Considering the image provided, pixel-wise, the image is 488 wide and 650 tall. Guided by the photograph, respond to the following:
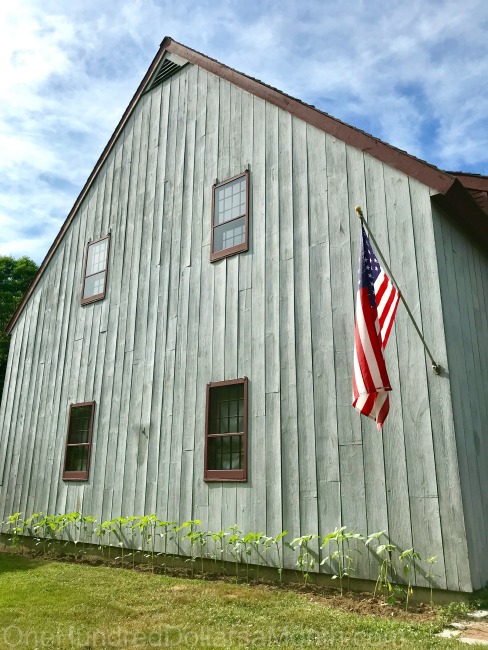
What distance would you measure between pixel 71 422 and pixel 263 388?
16.3 ft

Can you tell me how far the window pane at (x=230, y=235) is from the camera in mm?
8953

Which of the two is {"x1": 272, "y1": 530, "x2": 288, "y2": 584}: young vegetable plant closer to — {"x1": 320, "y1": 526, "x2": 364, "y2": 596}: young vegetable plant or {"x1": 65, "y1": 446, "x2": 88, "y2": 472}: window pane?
{"x1": 320, "y1": 526, "x2": 364, "y2": 596}: young vegetable plant

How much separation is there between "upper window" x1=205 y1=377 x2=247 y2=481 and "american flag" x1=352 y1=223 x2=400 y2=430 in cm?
262

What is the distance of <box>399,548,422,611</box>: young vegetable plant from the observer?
5.74 m

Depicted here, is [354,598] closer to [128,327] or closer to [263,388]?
[263,388]

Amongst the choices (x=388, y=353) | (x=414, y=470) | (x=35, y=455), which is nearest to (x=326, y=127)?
(x=388, y=353)

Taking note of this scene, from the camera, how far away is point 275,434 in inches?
293

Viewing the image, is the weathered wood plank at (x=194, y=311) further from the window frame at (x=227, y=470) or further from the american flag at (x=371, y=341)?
the american flag at (x=371, y=341)

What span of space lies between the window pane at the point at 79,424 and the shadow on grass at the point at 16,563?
7.10ft

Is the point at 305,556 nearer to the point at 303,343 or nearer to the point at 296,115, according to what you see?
the point at 303,343

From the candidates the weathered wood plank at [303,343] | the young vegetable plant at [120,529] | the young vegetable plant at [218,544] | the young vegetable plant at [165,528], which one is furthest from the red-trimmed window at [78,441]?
the weathered wood plank at [303,343]

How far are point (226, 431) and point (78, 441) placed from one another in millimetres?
3959

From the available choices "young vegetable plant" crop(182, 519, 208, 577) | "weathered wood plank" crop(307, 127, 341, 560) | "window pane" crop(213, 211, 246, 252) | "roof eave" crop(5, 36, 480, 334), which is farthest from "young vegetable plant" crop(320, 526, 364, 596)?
"window pane" crop(213, 211, 246, 252)

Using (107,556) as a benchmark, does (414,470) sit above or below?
above
